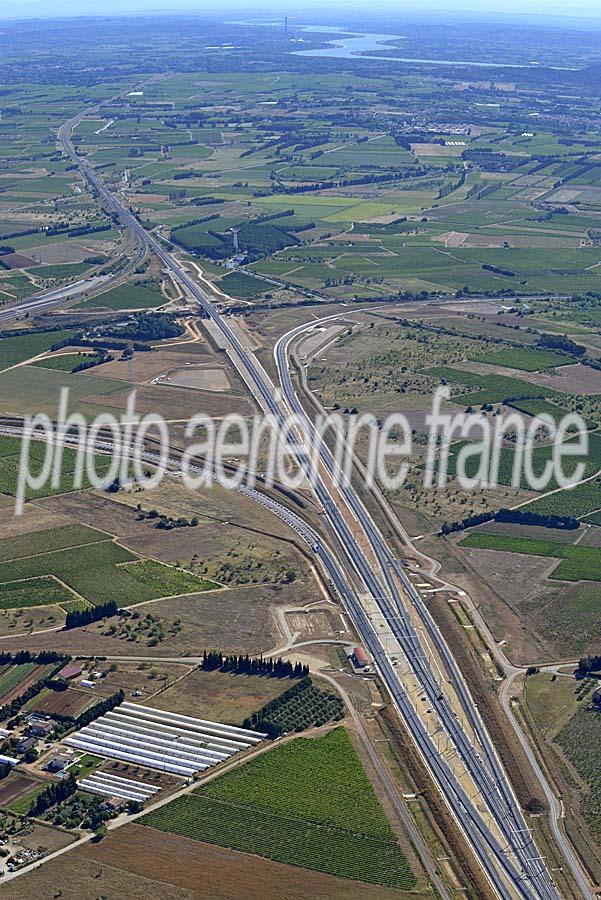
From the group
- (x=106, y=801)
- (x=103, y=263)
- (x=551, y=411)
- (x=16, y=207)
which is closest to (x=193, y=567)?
(x=106, y=801)

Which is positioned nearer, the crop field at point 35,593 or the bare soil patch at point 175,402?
the crop field at point 35,593

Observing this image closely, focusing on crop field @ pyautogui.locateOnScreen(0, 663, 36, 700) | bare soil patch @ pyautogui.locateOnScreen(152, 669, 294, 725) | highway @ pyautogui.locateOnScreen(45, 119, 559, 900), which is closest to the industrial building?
bare soil patch @ pyautogui.locateOnScreen(152, 669, 294, 725)

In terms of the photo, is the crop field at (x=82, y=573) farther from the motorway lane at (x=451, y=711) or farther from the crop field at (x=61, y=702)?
the motorway lane at (x=451, y=711)

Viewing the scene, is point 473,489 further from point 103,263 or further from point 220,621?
point 103,263

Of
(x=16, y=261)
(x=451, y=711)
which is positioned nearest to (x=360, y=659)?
(x=451, y=711)

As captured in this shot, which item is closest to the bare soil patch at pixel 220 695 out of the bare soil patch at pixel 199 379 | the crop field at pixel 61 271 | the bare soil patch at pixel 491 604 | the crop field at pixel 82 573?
the crop field at pixel 82 573

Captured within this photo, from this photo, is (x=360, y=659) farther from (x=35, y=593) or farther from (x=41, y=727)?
(x=35, y=593)

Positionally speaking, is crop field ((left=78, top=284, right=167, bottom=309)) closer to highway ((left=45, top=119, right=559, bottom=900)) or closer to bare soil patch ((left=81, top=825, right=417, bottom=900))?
highway ((left=45, top=119, right=559, bottom=900))
